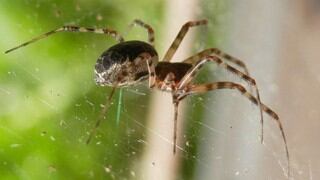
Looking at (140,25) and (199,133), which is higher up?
(140,25)

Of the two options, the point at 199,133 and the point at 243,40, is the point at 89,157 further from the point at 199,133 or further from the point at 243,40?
the point at 243,40

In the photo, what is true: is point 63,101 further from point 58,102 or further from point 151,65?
point 151,65

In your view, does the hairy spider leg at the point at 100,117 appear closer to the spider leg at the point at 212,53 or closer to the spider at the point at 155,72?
the spider at the point at 155,72

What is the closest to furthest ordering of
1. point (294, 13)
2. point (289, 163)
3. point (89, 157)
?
point (289, 163)
point (89, 157)
point (294, 13)

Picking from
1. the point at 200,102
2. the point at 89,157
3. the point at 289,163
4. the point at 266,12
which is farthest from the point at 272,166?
the point at 266,12

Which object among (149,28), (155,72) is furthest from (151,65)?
(149,28)

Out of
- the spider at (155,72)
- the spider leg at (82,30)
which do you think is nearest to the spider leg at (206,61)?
the spider at (155,72)
